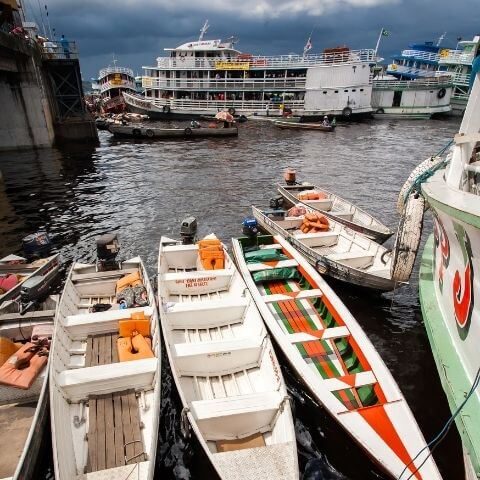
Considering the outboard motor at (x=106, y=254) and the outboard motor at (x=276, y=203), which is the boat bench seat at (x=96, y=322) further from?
the outboard motor at (x=276, y=203)

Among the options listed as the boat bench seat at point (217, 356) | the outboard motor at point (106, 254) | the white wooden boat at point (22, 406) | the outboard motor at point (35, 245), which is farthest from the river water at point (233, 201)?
the outboard motor at point (106, 254)

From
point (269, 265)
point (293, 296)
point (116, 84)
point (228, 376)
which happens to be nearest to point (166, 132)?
point (269, 265)

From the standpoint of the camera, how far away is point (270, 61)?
53.6m

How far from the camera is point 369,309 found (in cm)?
1160

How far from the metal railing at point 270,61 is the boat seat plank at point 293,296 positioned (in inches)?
1980

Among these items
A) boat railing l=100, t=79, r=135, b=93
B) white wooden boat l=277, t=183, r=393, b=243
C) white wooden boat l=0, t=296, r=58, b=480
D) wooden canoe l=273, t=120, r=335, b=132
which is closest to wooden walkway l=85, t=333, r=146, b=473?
white wooden boat l=0, t=296, r=58, b=480

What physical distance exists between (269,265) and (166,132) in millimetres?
32834

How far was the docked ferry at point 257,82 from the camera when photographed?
5200 centimetres

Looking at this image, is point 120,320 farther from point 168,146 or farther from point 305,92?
point 305,92

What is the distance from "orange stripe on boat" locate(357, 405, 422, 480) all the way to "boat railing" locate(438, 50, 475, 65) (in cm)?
7433

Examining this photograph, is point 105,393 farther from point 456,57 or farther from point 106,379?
point 456,57

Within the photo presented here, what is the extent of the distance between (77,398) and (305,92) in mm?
53999

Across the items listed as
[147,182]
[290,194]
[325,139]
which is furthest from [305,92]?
[290,194]

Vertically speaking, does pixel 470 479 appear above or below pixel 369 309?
above
